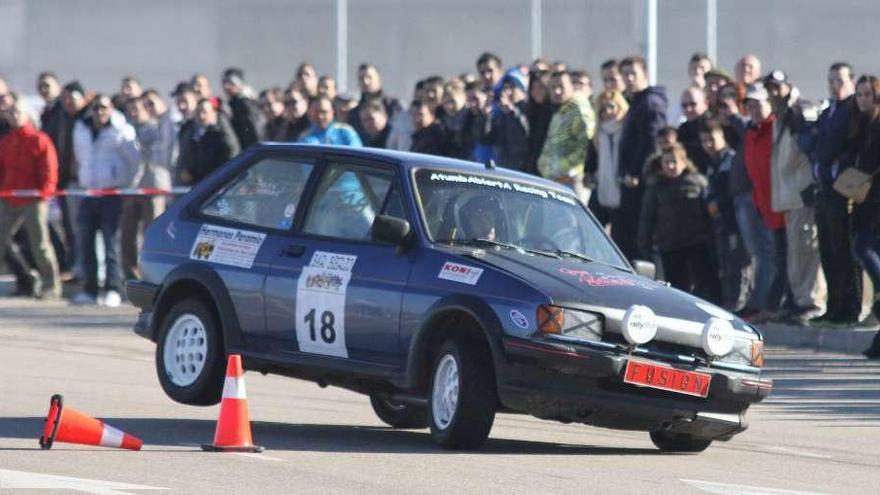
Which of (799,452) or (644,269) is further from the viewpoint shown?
(644,269)

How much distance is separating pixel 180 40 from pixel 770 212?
1695 centimetres

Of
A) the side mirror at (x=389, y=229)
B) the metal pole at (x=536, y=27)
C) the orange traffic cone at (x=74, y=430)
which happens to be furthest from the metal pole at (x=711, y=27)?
the orange traffic cone at (x=74, y=430)

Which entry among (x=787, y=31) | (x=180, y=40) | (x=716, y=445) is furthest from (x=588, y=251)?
(x=180, y=40)

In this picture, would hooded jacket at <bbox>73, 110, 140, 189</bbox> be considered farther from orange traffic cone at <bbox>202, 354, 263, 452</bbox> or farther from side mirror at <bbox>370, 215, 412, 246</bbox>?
orange traffic cone at <bbox>202, 354, 263, 452</bbox>

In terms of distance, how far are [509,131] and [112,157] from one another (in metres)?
5.08

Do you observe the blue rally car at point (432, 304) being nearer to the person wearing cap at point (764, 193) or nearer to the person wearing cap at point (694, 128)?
the person wearing cap at point (764, 193)

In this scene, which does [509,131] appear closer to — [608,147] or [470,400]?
[608,147]

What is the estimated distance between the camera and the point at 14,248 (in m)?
24.8

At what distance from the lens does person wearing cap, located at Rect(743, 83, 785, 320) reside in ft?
63.1

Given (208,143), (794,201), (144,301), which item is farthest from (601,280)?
(208,143)

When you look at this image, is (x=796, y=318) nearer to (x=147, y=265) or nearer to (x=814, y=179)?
(x=814, y=179)

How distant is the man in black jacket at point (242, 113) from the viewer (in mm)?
24578

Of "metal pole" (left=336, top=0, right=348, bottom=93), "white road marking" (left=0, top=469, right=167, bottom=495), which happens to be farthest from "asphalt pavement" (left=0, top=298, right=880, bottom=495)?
"metal pole" (left=336, top=0, right=348, bottom=93)

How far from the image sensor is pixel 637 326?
11.5m
